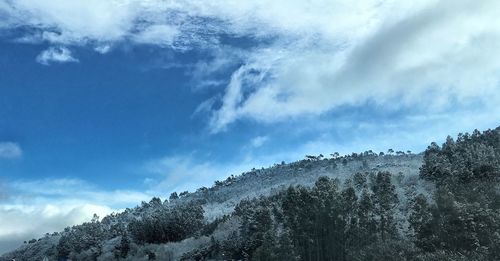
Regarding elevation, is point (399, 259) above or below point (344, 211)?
below

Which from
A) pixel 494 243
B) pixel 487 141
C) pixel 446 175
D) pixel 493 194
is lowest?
pixel 494 243

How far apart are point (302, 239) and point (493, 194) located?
3344 centimetres

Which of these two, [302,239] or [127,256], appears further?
[127,256]

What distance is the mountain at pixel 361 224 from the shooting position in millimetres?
71438

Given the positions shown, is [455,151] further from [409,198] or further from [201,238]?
[201,238]

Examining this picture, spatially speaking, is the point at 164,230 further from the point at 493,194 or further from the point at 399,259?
the point at 399,259

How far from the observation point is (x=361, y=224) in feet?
342

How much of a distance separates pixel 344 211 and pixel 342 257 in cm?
901

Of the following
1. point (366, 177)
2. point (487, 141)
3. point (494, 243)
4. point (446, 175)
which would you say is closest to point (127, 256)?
point (366, 177)

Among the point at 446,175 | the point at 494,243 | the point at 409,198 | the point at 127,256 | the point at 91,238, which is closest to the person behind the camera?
the point at 494,243

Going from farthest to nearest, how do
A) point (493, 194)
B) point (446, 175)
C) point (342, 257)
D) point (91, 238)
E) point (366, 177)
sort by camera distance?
point (91, 238)
point (366, 177)
point (446, 175)
point (342, 257)
point (493, 194)

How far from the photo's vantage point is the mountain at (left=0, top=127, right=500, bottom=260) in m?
71.4

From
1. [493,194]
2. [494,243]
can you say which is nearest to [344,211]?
[493,194]

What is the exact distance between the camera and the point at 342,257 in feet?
332
